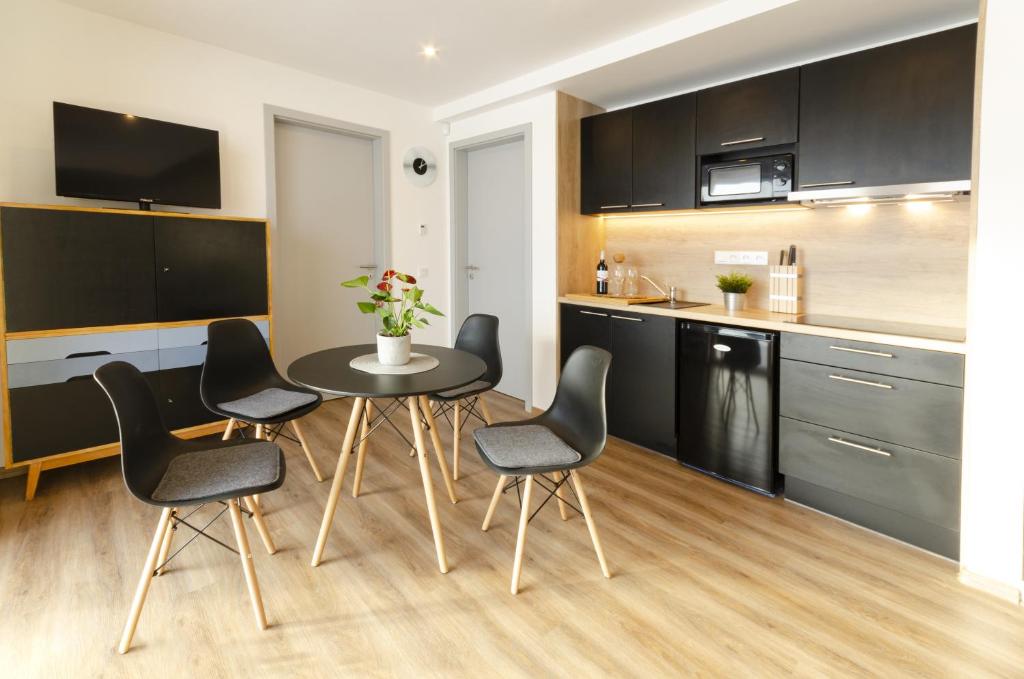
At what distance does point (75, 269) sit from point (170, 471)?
1.65m

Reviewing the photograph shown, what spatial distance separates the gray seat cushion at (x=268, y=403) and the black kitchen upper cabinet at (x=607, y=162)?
8.03 ft

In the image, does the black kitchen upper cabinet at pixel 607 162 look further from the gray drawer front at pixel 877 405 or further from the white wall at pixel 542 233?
the gray drawer front at pixel 877 405

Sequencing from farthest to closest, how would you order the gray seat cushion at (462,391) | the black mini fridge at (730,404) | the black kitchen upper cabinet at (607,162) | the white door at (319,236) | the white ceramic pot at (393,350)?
the white door at (319,236) → the black kitchen upper cabinet at (607,162) → the gray seat cushion at (462,391) → the black mini fridge at (730,404) → the white ceramic pot at (393,350)

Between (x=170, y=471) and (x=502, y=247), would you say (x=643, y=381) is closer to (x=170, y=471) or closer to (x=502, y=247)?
(x=502, y=247)

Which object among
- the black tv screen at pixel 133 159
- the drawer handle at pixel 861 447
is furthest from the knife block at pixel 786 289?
the black tv screen at pixel 133 159

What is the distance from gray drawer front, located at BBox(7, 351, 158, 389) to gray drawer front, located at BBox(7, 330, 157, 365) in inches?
1.0

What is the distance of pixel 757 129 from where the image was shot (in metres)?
3.11

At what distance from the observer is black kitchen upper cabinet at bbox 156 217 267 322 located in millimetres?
3217

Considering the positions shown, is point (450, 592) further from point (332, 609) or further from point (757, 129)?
point (757, 129)

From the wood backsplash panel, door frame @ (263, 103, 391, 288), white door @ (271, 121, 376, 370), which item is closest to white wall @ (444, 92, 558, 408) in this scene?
the wood backsplash panel

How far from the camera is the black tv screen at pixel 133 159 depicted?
2982 mm

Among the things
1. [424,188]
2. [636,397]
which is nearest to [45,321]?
[424,188]

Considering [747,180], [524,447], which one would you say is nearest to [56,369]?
[524,447]

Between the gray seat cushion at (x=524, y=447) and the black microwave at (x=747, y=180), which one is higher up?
the black microwave at (x=747, y=180)
